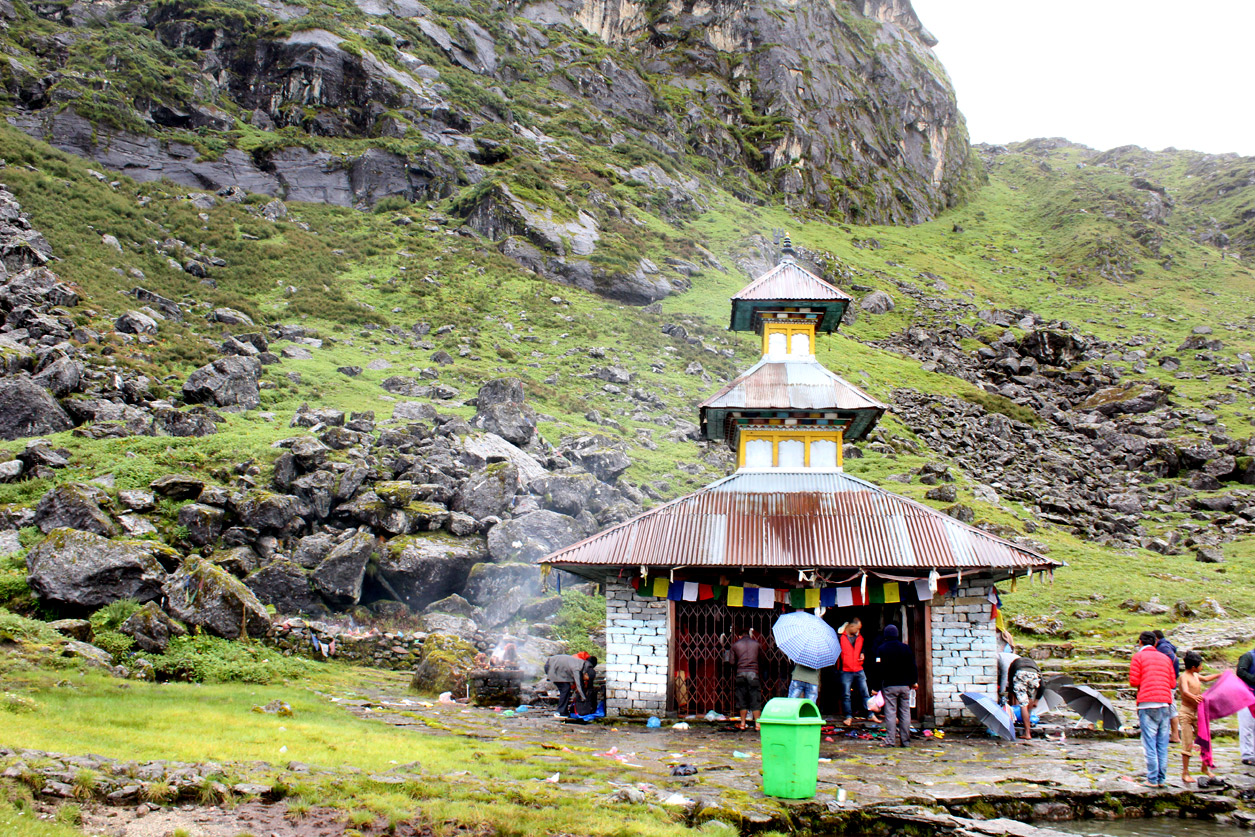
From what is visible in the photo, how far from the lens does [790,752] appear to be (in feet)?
27.4

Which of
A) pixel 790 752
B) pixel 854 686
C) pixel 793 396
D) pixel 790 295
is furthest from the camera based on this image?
pixel 790 295

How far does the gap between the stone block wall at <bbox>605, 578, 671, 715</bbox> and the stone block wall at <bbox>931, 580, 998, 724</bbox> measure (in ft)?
16.7

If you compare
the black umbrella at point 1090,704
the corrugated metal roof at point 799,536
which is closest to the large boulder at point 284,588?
the corrugated metal roof at point 799,536

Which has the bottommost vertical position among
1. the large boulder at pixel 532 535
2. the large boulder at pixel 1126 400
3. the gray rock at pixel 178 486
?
the large boulder at pixel 532 535

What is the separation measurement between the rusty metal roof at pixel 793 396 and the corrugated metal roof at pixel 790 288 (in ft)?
5.43

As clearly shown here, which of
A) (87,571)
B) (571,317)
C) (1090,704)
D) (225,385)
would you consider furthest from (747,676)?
(571,317)

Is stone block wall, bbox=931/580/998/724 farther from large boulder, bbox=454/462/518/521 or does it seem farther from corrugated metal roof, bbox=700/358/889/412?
large boulder, bbox=454/462/518/521

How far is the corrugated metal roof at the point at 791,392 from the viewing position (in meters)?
16.7

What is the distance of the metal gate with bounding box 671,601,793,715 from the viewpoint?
48.6ft

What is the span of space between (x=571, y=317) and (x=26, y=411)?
3080cm

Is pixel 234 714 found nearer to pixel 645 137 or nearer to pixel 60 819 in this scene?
pixel 60 819

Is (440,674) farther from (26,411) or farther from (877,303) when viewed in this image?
(877,303)

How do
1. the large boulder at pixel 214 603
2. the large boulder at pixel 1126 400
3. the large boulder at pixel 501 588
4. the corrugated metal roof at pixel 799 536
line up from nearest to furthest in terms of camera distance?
the corrugated metal roof at pixel 799 536, the large boulder at pixel 214 603, the large boulder at pixel 501 588, the large boulder at pixel 1126 400

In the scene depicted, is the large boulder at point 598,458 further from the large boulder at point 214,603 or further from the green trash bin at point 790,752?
the green trash bin at point 790,752
